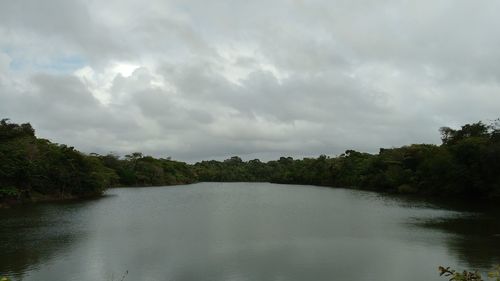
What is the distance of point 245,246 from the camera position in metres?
23.7

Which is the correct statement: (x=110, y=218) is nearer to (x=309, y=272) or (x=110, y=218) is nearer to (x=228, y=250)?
(x=228, y=250)

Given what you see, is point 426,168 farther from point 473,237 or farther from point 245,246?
point 245,246

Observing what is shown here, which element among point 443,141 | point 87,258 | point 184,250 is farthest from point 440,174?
point 87,258

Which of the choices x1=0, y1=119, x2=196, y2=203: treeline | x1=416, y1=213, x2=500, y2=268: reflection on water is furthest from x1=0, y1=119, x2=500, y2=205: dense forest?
x1=416, y1=213, x2=500, y2=268: reflection on water

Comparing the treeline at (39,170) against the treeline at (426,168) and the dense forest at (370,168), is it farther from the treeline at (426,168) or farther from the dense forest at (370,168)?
the treeline at (426,168)

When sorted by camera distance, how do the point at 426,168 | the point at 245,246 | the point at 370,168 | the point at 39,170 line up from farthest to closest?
the point at 370,168 < the point at 426,168 < the point at 39,170 < the point at 245,246

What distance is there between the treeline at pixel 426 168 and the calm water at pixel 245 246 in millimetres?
17847

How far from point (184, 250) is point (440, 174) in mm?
50051

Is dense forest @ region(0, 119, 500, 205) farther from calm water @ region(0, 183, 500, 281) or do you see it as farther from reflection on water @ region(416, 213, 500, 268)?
reflection on water @ region(416, 213, 500, 268)

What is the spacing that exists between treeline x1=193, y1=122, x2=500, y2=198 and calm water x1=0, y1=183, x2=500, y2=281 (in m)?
17.8

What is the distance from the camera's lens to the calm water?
60.4ft

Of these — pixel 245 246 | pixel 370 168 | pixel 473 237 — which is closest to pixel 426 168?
pixel 370 168

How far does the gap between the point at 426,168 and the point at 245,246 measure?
177 feet

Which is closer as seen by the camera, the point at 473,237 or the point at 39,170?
the point at 473,237
